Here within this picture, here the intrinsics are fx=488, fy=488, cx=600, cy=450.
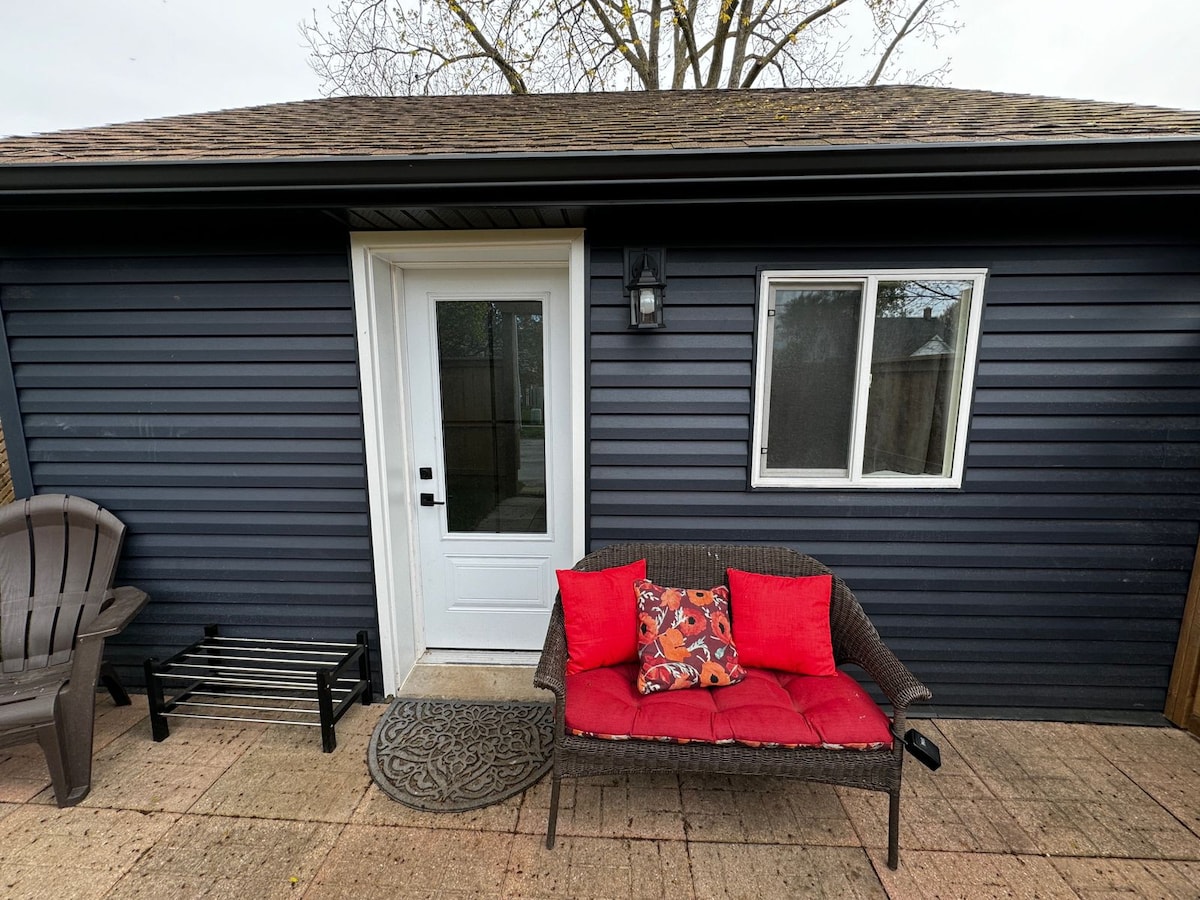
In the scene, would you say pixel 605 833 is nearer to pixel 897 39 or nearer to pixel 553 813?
pixel 553 813

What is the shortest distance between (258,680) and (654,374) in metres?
2.33

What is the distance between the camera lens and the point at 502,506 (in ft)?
8.74

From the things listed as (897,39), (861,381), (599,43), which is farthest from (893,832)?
(897,39)

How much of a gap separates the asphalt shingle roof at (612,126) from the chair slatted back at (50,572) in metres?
1.49

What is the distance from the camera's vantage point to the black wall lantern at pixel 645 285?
211 cm

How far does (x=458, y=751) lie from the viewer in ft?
6.82

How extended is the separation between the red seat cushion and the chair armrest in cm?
181

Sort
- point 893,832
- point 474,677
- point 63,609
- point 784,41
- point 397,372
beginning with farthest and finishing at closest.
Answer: point 784,41 → point 474,677 → point 397,372 → point 63,609 → point 893,832

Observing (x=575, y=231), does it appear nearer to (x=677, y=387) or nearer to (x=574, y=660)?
(x=677, y=387)

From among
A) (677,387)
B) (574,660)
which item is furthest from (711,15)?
(574,660)

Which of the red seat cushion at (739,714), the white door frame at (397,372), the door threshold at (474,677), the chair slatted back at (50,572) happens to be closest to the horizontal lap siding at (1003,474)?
the white door frame at (397,372)

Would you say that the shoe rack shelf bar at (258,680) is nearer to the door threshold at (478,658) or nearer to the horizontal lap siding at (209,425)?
the horizontal lap siding at (209,425)

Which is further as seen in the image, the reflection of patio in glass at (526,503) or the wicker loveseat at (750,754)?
the reflection of patio in glass at (526,503)

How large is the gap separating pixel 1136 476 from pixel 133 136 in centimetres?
494
